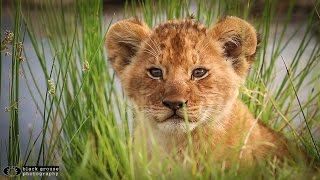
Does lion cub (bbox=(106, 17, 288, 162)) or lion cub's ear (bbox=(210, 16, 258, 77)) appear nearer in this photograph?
lion cub (bbox=(106, 17, 288, 162))

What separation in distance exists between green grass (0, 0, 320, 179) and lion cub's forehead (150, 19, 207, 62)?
9.8 inches

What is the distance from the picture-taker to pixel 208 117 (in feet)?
10.6

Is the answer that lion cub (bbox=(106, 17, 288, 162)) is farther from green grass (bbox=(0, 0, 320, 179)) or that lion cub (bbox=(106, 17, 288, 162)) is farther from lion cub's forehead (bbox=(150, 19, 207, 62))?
green grass (bbox=(0, 0, 320, 179))

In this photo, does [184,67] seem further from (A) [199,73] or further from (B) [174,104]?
(B) [174,104]

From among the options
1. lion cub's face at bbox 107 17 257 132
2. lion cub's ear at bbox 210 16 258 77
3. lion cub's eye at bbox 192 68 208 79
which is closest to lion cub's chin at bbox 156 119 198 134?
lion cub's face at bbox 107 17 257 132

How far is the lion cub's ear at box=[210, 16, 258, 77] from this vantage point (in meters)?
3.27

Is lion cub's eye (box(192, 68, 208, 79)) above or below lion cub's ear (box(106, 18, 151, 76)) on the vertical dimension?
below

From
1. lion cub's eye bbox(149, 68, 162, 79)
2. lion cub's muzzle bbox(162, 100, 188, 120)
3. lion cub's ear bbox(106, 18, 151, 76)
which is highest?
lion cub's ear bbox(106, 18, 151, 76)

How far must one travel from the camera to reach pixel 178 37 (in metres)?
3.21

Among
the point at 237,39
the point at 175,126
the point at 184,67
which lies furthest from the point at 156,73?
the point at 237,39

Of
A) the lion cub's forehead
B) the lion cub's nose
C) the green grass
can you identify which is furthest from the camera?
the green grass

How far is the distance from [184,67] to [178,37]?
148mm

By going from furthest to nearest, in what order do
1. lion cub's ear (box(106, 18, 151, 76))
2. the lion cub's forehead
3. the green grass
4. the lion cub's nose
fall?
the green grass → lion cub's ear (box(106, 18, 151, 76)) → the lion cub's forehead → the lion cub's nose

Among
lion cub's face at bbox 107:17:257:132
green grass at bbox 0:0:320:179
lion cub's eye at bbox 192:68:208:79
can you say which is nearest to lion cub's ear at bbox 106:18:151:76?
lion cub's face at bbox 107:17:257:132
